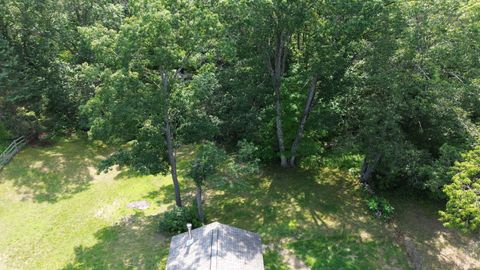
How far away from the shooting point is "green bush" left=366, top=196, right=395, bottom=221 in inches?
734

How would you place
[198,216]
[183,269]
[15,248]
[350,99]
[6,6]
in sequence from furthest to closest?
[6,6] < [350,99] < [198,216] < [15,248] < [183,269]

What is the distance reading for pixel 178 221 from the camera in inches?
690

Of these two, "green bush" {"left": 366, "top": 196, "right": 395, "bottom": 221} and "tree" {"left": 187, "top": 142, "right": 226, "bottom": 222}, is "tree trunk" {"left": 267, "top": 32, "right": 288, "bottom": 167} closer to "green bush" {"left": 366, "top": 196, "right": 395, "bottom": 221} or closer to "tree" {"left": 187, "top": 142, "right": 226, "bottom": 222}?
"tree" {"left": 187, "top": 142, "right": 226, "bottom": 222}

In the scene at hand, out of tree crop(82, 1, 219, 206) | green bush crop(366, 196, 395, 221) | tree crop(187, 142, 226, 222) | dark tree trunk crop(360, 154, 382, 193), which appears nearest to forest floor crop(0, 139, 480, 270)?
green bush crop(366, 196, 395, 221)

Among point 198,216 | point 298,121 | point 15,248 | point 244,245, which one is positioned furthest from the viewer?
point 298,121

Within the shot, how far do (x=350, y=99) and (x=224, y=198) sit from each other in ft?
28.3

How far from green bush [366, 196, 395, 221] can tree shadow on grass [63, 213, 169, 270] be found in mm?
10264

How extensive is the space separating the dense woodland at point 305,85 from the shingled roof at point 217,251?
331 centimetres

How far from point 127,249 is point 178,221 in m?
2.53

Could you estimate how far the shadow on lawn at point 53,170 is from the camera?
21.6m

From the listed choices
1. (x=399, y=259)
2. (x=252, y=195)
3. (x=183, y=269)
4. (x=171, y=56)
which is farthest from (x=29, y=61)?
(x=399, y=259)

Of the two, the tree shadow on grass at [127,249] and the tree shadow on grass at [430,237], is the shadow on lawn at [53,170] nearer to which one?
the tree shadow on grass at [127,249]

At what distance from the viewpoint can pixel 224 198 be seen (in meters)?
20.8

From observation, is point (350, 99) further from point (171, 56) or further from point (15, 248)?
point (15, 248)
